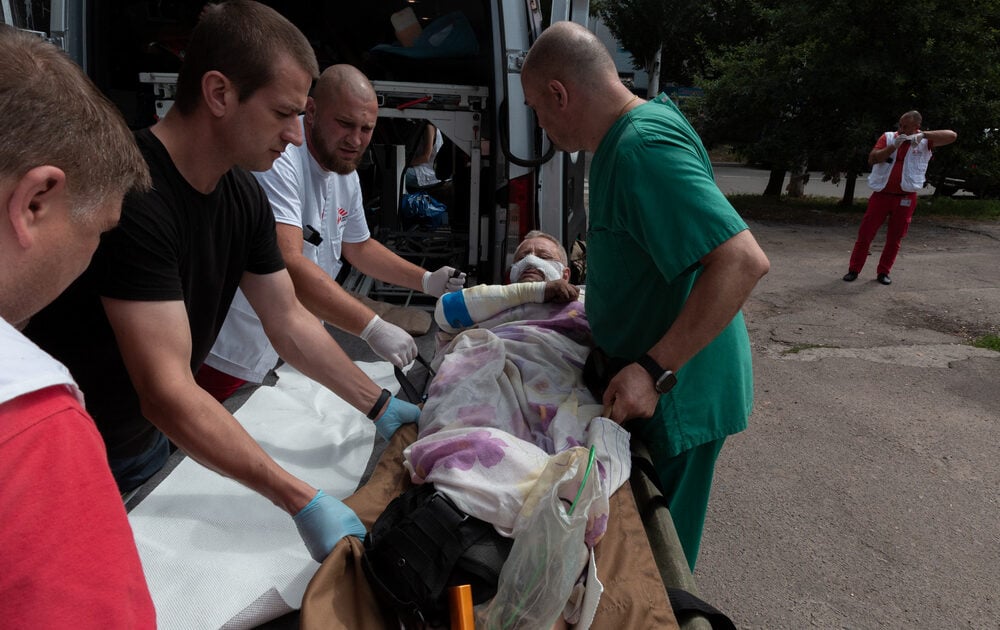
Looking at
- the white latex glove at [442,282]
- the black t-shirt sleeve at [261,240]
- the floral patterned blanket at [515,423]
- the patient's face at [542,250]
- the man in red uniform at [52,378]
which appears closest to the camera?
the man in red uniform at [52,378]

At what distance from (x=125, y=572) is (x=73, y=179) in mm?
407

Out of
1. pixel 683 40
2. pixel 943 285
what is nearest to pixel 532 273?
pixel 943 285

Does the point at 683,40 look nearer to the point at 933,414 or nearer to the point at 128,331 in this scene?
the point at 933,414

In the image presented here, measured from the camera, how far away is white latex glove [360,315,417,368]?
234 centimetres

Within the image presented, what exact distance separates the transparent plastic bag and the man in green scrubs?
47 centimetres

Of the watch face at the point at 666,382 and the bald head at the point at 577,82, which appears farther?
the bald head at the point at 577,82

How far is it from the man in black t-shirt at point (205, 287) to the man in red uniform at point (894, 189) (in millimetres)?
6498

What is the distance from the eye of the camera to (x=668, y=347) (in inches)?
61.5

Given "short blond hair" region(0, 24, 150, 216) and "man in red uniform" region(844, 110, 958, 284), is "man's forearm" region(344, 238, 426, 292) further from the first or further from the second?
"man in red uniform" region(844, 110, 958, 284)

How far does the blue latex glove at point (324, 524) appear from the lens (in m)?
1.35

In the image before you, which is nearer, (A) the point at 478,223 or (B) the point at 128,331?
(B) the point at 128,331

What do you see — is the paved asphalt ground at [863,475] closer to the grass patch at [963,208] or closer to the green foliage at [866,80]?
the green foliage at [866,80]

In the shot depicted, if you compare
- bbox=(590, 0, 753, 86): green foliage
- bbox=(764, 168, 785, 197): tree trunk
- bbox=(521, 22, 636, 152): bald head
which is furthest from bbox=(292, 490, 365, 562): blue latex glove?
bbox=(590, 0, 753, 86): green foliage

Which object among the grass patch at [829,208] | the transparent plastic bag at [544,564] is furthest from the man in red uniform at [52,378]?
the grass patch at [829,208]
